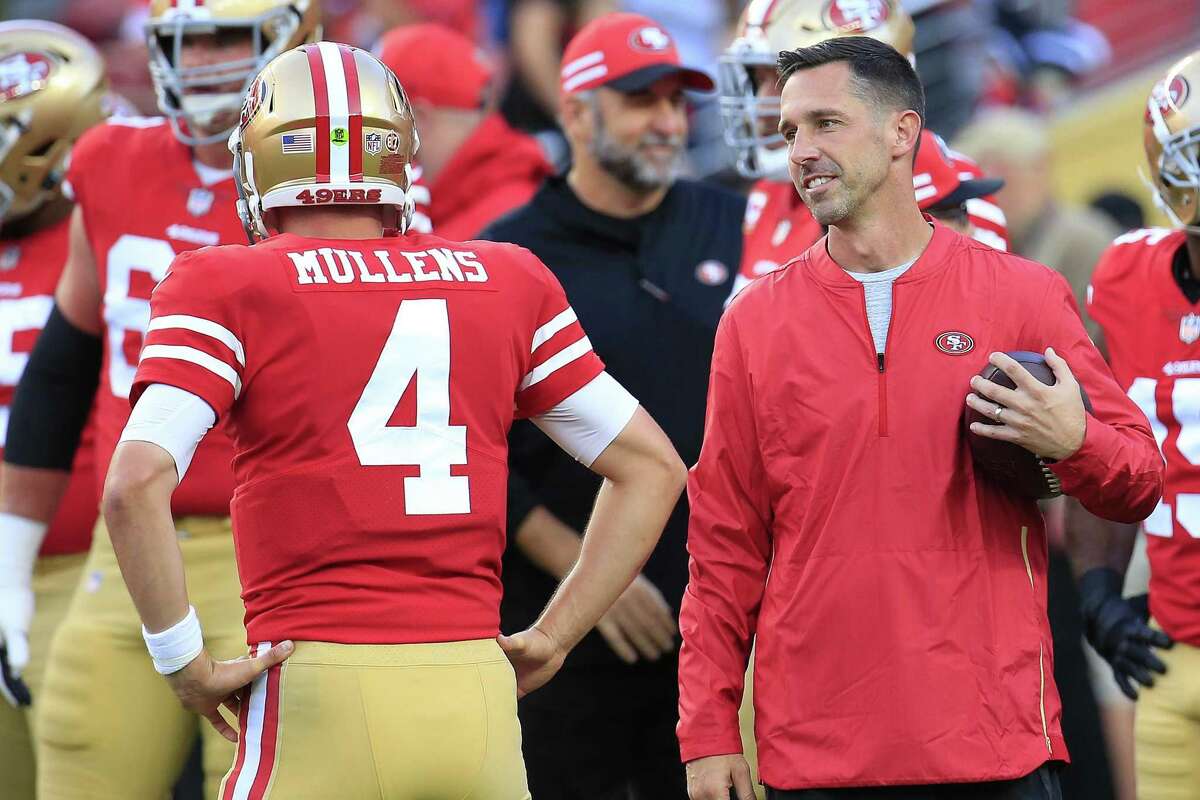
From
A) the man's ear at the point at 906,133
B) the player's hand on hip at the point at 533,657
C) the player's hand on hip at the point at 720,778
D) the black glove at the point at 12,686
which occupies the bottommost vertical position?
the black glove at the point at 12,686

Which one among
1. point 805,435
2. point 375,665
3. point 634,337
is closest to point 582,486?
point 634,337

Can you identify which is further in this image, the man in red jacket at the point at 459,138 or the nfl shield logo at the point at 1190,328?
the man in red jacket at the point at 459,138

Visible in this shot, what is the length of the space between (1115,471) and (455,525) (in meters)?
1.15

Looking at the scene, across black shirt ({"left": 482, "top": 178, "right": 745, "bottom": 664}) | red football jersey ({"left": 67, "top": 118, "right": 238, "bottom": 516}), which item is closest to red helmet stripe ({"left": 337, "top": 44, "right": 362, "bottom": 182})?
red football jersey ({"left": 67, "top": 118, "right": 238, "bottom": 516})

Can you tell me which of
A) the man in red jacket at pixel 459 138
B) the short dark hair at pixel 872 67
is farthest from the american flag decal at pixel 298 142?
the man in red jacket at pixel 459 138

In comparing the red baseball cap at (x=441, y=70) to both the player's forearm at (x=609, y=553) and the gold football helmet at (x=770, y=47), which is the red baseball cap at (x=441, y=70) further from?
the player's forearm at (x=609, y=553)

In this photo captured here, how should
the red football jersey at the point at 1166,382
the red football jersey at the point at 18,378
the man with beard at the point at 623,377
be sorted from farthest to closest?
1. the red football jersey at the point at 18,378
2. the man with beard at the point at 623,377
3. the red football jersey at the point at 1166,382

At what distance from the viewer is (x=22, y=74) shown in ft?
17.8

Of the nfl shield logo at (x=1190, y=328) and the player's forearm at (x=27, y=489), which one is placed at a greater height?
the nfl shield logo at (x=1190, y=328)

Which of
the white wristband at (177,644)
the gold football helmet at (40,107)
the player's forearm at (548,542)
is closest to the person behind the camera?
the white wristband at (177,644)

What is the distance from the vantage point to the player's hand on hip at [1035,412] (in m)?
3.17

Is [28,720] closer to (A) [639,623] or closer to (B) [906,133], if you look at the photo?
(A) [639,623]

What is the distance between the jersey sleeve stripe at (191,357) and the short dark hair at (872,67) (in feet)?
4.15

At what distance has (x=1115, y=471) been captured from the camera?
10.6ft
